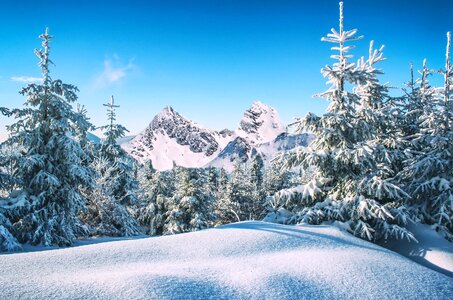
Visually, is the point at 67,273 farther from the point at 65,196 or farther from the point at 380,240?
the point at 65,196

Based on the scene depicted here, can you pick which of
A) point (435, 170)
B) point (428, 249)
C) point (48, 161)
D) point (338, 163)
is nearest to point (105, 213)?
point (48, 161)

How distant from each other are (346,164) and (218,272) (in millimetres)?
7089

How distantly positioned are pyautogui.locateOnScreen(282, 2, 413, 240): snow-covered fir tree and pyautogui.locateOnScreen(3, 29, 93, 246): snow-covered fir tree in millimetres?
9908

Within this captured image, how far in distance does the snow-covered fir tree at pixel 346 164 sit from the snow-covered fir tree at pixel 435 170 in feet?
4.06

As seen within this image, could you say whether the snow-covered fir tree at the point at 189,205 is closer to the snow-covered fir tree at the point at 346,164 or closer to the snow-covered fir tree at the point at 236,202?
the snow-covered fir tree at the point at 236,202

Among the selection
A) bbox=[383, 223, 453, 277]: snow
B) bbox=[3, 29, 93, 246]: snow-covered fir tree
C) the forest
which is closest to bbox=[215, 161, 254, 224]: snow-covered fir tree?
the forest

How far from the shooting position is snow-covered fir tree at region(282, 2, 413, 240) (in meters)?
10.0

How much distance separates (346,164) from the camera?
10.7 metres

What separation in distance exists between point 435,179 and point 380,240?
318 cm

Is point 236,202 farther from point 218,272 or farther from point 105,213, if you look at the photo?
point 218,272

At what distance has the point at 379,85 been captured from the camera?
13.8m

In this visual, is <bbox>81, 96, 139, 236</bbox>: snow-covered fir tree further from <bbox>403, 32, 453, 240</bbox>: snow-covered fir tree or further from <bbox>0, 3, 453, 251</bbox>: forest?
<bbox>403, 32, 453, 240</bbox>: snow-covered fir tree

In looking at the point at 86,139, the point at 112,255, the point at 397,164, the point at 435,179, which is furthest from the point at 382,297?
the point at 86,139

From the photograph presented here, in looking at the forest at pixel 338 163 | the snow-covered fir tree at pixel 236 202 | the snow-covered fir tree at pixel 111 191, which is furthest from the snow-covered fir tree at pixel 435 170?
the snow-covered fir tree at pixel 236 202
